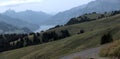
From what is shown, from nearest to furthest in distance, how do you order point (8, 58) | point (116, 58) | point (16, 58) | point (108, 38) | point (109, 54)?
point (116, 58)
point (109, 54)
point (108, 38)
point (16, 58)
point (8, 58)

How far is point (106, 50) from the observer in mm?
18688

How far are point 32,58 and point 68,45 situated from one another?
54.5 feet

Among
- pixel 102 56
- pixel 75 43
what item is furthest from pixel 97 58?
pixel 75 43

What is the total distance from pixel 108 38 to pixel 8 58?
142 metres

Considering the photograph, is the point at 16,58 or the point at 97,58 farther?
the point at 16,58

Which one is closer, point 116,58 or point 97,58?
point 116,58

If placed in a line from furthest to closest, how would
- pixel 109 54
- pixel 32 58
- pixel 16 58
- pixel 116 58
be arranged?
pixel 16 58 < pixel 32 58 < pixel 109 54 < pixel 116 58

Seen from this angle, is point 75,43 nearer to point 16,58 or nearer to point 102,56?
point 16,58

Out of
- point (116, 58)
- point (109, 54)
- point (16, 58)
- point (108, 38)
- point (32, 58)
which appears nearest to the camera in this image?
point (116, 58)

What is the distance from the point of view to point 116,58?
54.4 ft

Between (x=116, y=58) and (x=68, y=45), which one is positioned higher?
(x=116, y=58)

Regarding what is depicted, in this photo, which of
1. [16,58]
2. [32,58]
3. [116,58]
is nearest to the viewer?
[116,58]

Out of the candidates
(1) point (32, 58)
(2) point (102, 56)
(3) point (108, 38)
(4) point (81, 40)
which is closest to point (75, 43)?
(4) point (81, 40)

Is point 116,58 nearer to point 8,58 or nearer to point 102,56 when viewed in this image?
point 102,56
